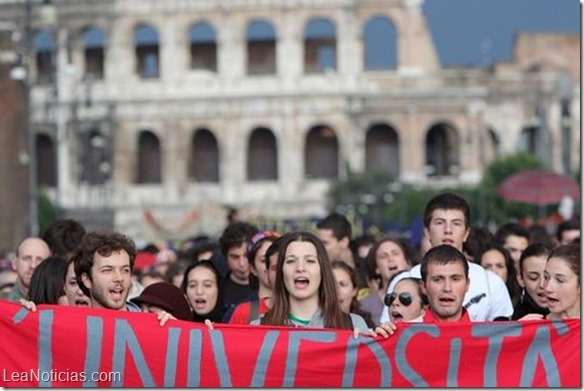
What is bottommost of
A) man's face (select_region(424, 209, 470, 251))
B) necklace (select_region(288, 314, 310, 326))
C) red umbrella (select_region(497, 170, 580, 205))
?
necklace (select_region(288, 314, 310, 326))

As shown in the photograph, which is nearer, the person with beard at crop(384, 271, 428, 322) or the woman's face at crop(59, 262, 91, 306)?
the woman's face at crop(59, 262, 91, 306)

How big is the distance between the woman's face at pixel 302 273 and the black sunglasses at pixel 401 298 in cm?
97

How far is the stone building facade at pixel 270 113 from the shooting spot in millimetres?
79750

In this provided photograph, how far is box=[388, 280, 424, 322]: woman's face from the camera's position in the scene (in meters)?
10.4

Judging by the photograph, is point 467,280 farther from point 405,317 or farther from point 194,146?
point 194,146

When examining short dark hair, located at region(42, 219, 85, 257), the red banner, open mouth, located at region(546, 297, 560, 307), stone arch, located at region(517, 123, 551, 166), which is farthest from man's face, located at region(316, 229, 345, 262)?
stone arch, located at region(517, 123, 551, 166)

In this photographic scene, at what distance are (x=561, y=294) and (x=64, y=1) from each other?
75.5 meters

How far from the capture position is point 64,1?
275ft

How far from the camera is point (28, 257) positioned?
480 inches

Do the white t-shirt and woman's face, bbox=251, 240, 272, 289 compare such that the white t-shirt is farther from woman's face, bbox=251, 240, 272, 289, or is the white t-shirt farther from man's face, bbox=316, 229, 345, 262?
man's face, bbox=316, 229, 345, 262

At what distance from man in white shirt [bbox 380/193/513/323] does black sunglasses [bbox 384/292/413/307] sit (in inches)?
6.3

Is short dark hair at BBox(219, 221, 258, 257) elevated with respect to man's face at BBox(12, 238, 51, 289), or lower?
elevated

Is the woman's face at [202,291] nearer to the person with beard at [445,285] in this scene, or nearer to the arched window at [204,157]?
the person with beard at [445,285]

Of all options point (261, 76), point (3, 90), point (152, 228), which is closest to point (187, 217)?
point (152, 228)
